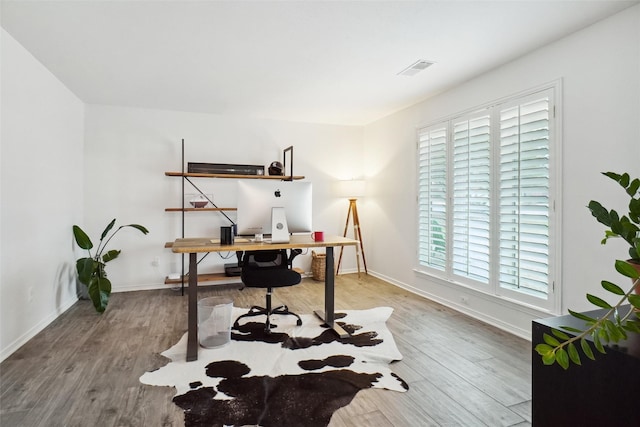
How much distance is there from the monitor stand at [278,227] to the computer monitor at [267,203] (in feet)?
0.18

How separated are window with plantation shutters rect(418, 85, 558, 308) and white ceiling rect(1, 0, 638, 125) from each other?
0.53 meters

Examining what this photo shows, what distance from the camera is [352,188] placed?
533 cm

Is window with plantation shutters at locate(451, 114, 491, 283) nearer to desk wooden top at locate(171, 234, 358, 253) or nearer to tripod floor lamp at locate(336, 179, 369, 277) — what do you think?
desk wooden top at locate(171, 234, 358, 253)

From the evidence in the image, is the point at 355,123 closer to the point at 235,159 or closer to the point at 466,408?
the point at 235,159

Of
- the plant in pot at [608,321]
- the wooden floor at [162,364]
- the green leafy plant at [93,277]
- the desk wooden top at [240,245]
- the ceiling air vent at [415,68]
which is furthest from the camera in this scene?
the green leafy plant at [93,277]

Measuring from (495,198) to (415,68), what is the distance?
1466 millimetres

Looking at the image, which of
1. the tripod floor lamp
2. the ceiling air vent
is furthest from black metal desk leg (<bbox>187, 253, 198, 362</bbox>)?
the tripod floor lamp

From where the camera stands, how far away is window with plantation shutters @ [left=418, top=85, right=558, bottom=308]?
2.89m

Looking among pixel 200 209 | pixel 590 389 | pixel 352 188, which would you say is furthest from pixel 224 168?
pixel 590 389

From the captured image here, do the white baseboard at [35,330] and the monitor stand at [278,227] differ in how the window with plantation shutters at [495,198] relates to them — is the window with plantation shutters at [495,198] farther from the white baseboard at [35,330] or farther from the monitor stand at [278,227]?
the white baseboard at [35,330]

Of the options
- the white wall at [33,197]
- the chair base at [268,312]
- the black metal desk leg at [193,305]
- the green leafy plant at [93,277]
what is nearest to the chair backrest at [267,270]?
the chair base at [268,312]

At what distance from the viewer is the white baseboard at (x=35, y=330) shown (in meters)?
2.66

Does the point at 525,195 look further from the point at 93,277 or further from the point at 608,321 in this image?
the point at 93,277

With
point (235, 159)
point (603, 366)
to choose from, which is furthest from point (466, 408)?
point (235, 159)
